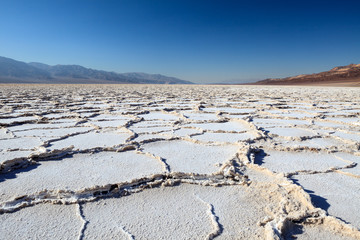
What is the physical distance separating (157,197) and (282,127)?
6.12ft

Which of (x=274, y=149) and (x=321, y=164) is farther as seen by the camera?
(x=274, y=149)

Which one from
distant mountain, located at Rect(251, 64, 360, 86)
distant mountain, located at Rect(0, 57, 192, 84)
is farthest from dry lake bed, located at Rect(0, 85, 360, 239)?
distant mountain, located at Rect(0, 57, 192, 84)

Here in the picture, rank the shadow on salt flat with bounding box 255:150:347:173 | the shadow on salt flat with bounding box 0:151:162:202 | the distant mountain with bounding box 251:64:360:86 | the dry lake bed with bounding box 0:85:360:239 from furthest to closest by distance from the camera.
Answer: the distant mountain with bounding box 251:64:360:86 → the shadow on salt flat with bounding box 255:150:347:173 → the shadow on salt flat with bounding box 0:151:162:202 → the dry lake bed with bounding box 0:85:360:239

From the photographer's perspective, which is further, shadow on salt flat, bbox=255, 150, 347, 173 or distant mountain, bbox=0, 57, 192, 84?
distant mountain, bbox=0, 57, 192, 84

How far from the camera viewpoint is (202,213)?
2.90 feet

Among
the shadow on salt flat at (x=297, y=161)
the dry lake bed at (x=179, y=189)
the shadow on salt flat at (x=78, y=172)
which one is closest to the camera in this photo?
the dry lake bed at (x=179, y=189)

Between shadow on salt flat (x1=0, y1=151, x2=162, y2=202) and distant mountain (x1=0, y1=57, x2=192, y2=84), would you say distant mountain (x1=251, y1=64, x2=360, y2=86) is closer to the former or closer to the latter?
shadow on salt flat (x1=0, y1=151, x2=162, y2=202)

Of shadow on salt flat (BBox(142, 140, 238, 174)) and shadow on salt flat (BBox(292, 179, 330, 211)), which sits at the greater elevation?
shadow on salt flat (BBox(292, 179, 330, 211))

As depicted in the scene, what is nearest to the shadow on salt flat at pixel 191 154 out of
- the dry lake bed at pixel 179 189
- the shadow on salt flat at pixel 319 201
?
the dry lake bed at pixel 179 189

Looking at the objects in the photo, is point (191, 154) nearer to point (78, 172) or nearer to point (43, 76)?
point (78, 172)

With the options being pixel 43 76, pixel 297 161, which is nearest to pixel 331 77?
pixel 297 161

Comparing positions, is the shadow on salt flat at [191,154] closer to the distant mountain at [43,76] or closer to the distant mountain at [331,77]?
the distant mountain at [331,77]

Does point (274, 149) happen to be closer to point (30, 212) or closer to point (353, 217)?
point (353, 217)

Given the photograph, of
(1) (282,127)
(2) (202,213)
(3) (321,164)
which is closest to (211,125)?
(1) (282,127)
